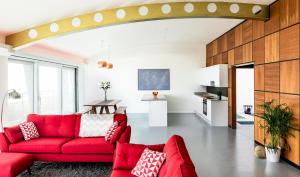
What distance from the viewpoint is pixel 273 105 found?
4.88m

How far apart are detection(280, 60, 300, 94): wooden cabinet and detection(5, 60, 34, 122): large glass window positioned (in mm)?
5677

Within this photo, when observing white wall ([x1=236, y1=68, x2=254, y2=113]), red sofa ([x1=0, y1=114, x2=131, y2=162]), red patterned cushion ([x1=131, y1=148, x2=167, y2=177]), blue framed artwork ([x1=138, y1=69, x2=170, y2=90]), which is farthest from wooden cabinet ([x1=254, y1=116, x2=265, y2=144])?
blue framed artwork ([x1=138, y1=69, x2=170, y2=90])

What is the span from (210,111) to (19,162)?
5.82 m

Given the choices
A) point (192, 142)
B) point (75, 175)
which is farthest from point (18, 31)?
point (192, 142)

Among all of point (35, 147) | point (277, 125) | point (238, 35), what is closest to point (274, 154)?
point (277, 125)

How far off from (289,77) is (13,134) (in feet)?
16.0

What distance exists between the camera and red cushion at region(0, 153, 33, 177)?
3.32 meters

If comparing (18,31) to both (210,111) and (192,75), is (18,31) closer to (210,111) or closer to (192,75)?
(210,111)

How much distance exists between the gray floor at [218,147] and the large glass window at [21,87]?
9.45 feet

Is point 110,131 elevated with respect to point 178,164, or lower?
lower

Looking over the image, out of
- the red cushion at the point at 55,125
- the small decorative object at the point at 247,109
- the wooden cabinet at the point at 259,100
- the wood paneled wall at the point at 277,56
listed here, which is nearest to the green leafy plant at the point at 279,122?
the wood paneled wall at the point at 277,56

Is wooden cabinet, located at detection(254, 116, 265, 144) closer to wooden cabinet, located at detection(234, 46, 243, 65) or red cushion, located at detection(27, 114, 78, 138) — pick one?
wooden cabinet, located at detection(234, 46, 243, 65)

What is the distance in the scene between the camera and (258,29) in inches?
218

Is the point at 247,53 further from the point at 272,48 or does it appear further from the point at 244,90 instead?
the point at 244,90
